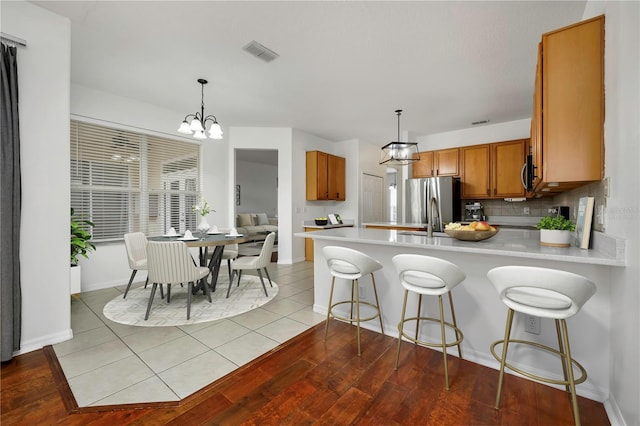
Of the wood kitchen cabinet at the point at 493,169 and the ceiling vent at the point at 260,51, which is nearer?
the ceiling vent at the point at 260,51

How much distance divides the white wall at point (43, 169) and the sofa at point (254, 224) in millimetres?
5521

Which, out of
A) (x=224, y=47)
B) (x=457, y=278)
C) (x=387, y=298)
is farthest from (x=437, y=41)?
(x=387, y=298)

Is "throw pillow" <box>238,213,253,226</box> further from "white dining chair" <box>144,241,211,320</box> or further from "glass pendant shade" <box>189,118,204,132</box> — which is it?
"white dining chair" <box>144,241,211,320</box>

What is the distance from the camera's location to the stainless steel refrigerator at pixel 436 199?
4.88 metres

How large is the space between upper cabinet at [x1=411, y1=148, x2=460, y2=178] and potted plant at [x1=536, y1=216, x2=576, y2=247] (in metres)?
3.60

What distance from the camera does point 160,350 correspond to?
2.19m

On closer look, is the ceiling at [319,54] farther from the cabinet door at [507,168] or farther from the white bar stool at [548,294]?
the white bar stool at [548,294]

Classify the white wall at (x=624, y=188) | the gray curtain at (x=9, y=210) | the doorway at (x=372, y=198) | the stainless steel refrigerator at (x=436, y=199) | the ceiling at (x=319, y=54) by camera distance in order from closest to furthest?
1. the white wall at (x=624, y=188)
2. the gray curtain at (x=9, y=210)
3. the ceiling at (x=319, y=54)
4. the stainless steel refrigerator at (x=436, y=199)
5. the doorway at (x=372, y=198)

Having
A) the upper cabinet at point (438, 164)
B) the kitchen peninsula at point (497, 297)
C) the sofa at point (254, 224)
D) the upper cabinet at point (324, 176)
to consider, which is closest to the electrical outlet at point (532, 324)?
the kitchen peninsula at point (497, 297)

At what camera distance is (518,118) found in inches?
189

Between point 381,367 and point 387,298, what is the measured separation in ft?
2.19

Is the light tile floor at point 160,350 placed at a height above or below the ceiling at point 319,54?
below

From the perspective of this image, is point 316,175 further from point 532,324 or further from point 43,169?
point 532,324

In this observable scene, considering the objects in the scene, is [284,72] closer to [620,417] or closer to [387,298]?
[387,298]
